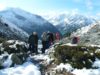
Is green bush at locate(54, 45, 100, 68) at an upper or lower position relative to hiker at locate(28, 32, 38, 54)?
lower

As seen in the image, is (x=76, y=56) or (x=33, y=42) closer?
(x=76, y=56)

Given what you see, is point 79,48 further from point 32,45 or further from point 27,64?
point 32,45

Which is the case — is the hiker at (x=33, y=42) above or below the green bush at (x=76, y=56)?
above

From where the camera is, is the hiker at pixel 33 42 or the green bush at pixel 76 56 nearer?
the green bush at pixel 76 56

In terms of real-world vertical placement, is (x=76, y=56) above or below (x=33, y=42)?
below

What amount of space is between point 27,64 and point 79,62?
5062 mm

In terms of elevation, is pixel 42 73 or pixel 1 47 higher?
pixel 1 47

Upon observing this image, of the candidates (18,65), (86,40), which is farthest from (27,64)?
(86,40)

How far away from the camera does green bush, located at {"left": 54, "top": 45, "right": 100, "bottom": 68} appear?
17672 mm

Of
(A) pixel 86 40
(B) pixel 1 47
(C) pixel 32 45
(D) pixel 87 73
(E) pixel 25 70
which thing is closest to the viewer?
(D) pixel 87 73

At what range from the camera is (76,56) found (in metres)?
18.4

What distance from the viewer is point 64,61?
740 inches

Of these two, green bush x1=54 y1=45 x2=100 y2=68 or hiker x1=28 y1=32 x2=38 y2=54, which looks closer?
green bush x1=54 y1=45 x2=100 y2=68

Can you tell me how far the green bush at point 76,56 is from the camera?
58.0 feet
